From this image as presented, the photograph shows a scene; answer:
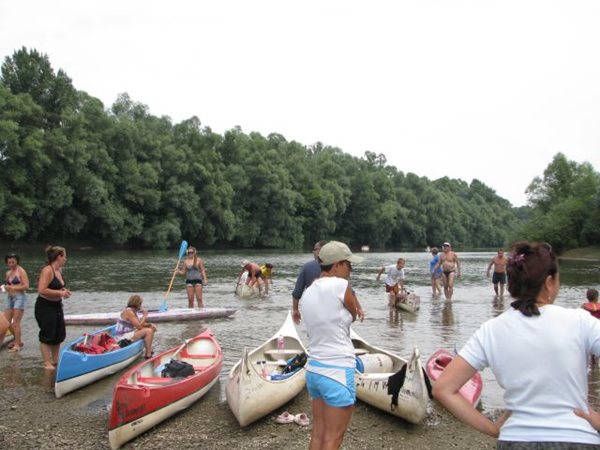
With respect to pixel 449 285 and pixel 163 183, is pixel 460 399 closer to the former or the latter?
pixel 449 285

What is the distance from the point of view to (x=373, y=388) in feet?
22.8

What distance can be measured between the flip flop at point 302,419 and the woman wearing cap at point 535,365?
14.7 ft

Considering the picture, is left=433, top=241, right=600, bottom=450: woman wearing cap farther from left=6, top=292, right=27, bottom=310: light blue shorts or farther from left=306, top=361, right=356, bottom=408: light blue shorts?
left=6, top=292, right=27, bottom=310: light blue shorts

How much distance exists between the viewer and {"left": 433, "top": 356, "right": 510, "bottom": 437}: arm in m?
2.41

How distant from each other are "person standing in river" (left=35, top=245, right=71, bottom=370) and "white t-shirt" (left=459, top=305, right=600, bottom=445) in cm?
727

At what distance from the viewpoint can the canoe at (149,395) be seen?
19.8 feet

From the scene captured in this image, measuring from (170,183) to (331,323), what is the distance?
6634cm

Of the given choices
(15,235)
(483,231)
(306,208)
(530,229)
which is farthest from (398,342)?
(483,231)

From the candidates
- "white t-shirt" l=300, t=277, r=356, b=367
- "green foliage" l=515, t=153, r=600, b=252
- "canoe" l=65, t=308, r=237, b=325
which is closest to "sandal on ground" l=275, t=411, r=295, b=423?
"white t-shirt" l=300, t=277, r=356, b=367

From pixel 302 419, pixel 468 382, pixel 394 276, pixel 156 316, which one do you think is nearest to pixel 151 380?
pixel 302 419

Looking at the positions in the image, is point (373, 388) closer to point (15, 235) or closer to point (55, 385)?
point (55, 385)

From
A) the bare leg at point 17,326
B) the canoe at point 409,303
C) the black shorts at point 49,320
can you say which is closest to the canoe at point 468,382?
the black shorts at point 49,320

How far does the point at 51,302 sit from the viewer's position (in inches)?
332

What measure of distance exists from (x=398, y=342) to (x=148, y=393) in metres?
6.83
